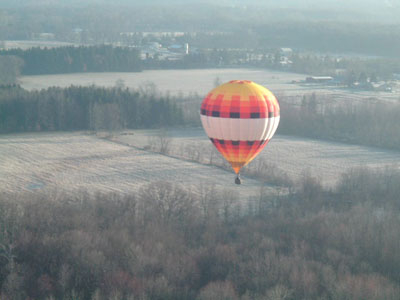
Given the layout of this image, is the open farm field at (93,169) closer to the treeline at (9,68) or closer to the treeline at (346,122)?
the treeline at (346,122)

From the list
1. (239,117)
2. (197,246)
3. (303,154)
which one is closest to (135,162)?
(303,154)

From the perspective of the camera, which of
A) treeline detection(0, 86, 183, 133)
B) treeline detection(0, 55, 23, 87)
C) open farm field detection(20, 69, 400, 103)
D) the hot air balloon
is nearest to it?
the hot air balloon

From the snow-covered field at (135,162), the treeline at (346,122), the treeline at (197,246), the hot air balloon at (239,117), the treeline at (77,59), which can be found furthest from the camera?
the treeline at (77,59)

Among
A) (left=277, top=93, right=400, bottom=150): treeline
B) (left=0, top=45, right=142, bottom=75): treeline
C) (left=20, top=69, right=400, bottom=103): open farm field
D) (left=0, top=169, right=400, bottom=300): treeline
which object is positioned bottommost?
(left=0, top=169, right=400, bottom=300): treeline

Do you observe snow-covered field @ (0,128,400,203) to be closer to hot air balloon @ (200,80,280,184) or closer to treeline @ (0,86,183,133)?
treeline @ (0,86,183,133)

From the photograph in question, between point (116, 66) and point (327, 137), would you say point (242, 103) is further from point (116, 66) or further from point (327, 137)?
point (116, 66)

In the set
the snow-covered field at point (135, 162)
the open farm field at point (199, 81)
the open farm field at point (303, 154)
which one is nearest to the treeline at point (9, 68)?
the open farm field at point (199, 81)

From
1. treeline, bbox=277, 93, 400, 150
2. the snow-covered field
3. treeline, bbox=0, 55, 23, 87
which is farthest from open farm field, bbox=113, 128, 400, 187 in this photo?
treeline, bbox=0, 55, 23, 87
